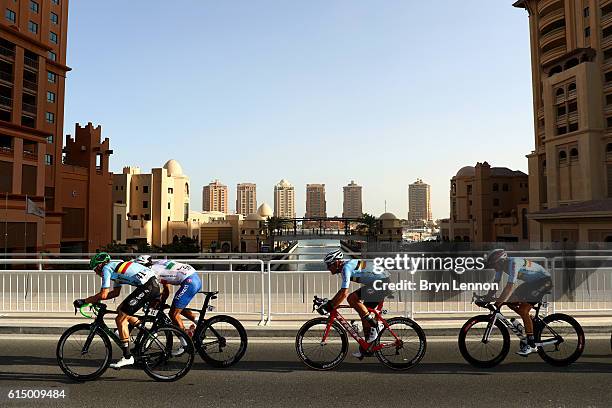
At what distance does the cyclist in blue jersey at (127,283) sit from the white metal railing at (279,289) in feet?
10.8

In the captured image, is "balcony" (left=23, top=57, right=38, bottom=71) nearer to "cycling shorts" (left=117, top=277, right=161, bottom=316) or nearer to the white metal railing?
the white metal railing

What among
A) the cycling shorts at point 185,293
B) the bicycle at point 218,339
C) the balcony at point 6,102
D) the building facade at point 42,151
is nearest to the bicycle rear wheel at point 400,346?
the bicycle at point 218,339

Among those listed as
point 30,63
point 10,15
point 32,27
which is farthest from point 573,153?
point 10,15

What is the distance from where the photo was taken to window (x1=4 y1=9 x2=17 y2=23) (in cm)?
4055

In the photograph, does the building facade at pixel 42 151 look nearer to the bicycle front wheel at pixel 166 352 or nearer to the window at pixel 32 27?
the window at pixel 32 27

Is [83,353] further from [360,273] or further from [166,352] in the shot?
[360,273]

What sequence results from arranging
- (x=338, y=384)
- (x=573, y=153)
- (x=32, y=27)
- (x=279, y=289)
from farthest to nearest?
(x=573, y=153) < (x=32, y=27) < (x=279, y=289) < (x=338, y=384)

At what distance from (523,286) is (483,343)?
3.44ft

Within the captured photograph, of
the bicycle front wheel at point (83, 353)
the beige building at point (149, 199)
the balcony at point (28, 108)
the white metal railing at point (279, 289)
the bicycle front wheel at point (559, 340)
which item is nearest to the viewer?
the bicycle front wheel at point (83, 353)

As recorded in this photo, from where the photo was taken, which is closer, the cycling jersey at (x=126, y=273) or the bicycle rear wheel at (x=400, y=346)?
the cycling jersey at (x=126, y=273)

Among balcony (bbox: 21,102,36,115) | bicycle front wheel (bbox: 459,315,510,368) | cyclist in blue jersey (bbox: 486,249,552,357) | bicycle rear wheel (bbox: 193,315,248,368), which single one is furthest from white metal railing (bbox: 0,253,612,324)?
balcony (bbox: 21,102,36,115)

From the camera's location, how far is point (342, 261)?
6477mm

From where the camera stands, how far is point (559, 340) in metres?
6.51

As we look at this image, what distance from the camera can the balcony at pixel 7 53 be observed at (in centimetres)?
3797
